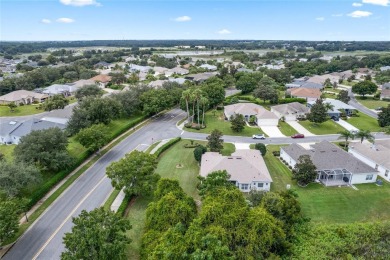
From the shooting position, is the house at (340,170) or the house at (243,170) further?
the house at (340,170)

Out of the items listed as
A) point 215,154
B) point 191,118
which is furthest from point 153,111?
point 215,154

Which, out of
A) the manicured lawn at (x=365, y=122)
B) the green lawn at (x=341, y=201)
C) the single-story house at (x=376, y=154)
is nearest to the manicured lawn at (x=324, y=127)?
the manicured lawn at (x=365, y=122)

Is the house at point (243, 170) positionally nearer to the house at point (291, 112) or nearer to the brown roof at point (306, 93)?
the house at point (291, 112)

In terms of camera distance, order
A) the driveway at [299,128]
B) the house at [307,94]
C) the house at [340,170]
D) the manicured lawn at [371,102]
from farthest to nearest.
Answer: the house at [307,94] < the manicured lawn at [371,102] < the driveway at [299,128] < the house at [340,170]

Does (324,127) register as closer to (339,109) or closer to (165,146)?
(339,109)

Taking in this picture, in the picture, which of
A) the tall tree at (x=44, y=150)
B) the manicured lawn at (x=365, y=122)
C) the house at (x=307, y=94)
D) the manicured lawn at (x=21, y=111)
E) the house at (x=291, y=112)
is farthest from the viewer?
the house at (x=307, y=94)

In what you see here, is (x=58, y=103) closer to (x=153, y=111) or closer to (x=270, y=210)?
(x=153, y=111)
